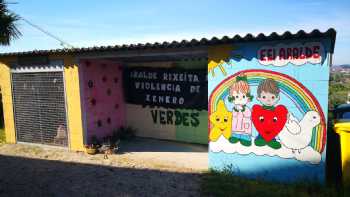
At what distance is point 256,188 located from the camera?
441cm

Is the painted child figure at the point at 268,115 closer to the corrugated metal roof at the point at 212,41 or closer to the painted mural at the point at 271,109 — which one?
the painted mural at the point at 271,109

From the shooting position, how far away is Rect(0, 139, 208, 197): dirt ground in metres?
4.48

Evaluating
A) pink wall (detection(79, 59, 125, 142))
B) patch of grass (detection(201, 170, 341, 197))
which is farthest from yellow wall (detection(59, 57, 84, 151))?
patch of grass (detection(201, 170, 341, 197))

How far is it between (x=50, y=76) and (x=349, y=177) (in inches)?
292

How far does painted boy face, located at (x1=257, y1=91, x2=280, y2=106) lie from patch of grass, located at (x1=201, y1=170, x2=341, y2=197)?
151 centimetres

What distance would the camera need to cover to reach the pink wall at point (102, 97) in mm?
7059

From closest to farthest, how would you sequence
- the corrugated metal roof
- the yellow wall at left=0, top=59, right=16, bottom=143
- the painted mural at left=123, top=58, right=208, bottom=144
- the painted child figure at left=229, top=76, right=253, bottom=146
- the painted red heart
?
the corrugated metal roof, the painted red heart, the painted child figure at left=229, top=76, right=253, bottom=146, the painted mural at left=123, top=58, right=208, bottom=144, the yellow wall at left=0, top=59, right=16, bottom=143

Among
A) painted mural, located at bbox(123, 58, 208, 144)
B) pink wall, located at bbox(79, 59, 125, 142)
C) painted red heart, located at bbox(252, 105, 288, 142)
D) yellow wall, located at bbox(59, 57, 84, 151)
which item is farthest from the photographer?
painted mural, located at bbox(123, 58, 208, 144)

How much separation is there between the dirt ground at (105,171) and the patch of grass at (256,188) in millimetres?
294

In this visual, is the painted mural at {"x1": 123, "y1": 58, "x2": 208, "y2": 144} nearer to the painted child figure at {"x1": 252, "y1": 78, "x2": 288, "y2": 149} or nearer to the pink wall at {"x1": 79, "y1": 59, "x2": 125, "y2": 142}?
the pink wall at {"x1": 79, "y1": 59, "x2": 125, "y2": 142}

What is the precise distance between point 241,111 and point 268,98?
1.85 ft

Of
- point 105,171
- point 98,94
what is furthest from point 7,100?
point 105,171

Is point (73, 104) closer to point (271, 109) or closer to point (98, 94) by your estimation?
point (98, 94)

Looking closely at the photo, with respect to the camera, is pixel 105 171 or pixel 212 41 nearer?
pixel 212 41
